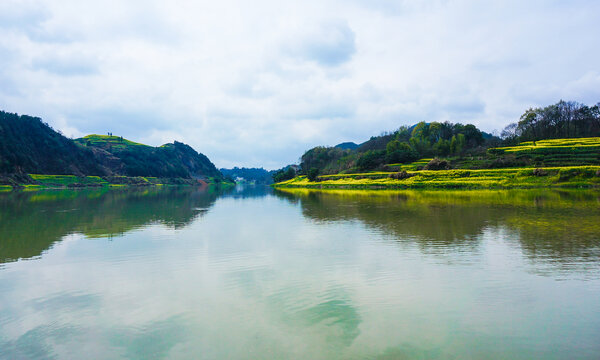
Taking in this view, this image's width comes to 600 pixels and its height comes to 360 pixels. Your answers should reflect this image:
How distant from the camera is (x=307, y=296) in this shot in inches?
356

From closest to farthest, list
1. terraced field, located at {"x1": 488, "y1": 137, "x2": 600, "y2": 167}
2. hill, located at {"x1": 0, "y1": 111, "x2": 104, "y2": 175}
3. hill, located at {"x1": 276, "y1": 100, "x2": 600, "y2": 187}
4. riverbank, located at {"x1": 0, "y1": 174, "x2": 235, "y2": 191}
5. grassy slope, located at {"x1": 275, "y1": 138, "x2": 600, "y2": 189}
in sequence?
grassy slope, located at {"x1": 275, "y1": 138, "x2": 600, "y2": 189}, hill, located at {"x1": 276, "y1": 100, "x2": 600, "y2": 187}, terraced field, located at {"x1": 488, "y1": 137, "x2": 600, "y2": 167}, riverbank, located at {"x1": 0, "y1": 174, "x2": 235, "y2": 191}, hill, located at {"x1": 0, "y1": 111, "x2": 104, "y2": 175}

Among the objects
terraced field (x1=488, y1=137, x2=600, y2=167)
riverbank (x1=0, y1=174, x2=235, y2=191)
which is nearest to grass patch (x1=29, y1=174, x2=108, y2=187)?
riverbank (x1=0, y1=174, x2=235, y2=191)

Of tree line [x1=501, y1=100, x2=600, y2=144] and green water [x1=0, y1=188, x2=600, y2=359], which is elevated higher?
tree line [x1=501, y1=100, x2=600, y2=144]

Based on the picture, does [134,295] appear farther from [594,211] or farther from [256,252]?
[594,211]

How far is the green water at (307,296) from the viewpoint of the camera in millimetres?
6395

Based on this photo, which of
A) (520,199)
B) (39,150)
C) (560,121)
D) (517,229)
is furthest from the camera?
(39,150)

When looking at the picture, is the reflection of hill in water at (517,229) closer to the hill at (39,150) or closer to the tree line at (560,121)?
the tree line at (560,121)

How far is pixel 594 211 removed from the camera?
950 inches

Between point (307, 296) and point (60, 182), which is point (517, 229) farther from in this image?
point (60, 182)

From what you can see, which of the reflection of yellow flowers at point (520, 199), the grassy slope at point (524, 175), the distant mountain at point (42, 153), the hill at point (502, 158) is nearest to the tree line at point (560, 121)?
the hill at point (502, 158)

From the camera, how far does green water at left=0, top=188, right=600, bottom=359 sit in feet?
21.0

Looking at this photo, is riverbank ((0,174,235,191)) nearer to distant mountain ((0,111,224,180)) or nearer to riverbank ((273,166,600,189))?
distant mountain ((0,111,224,180))

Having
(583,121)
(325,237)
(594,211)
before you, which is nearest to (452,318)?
(325,237)

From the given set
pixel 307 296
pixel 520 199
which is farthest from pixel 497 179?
pixel 307 296
